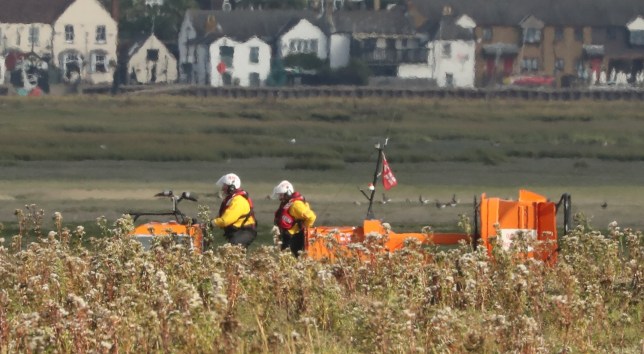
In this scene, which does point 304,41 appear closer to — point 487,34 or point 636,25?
point 487,34

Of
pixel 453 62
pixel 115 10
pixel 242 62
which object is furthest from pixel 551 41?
pixel 115 10

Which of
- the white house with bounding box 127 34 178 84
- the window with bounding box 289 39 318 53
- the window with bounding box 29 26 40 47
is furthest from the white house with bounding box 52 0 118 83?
the window with bounding box 289 39 318 53

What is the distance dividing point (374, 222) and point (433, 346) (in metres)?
6.35

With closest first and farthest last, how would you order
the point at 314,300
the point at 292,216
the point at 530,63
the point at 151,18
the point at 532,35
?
the point at 314,300, the point at 292,216, the point at 530,63, the point at 532,35, the point at 151,18

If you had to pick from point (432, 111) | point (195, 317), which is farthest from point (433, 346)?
point (432, 111)

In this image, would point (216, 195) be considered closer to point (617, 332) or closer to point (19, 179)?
point (19, 179)

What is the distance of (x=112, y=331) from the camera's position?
10742 mm

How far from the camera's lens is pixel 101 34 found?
112 m

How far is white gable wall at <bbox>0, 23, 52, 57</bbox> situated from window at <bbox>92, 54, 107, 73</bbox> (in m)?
3.00

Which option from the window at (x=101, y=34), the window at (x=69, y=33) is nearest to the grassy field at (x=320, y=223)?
the window at (x=101, y=34)

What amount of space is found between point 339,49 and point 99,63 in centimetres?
1568

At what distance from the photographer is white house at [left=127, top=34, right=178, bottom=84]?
10782 centimetres

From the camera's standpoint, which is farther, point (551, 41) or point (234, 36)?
point (551, 41)

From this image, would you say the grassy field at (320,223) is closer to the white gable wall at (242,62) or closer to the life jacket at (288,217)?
the life jacket at (288,217)
